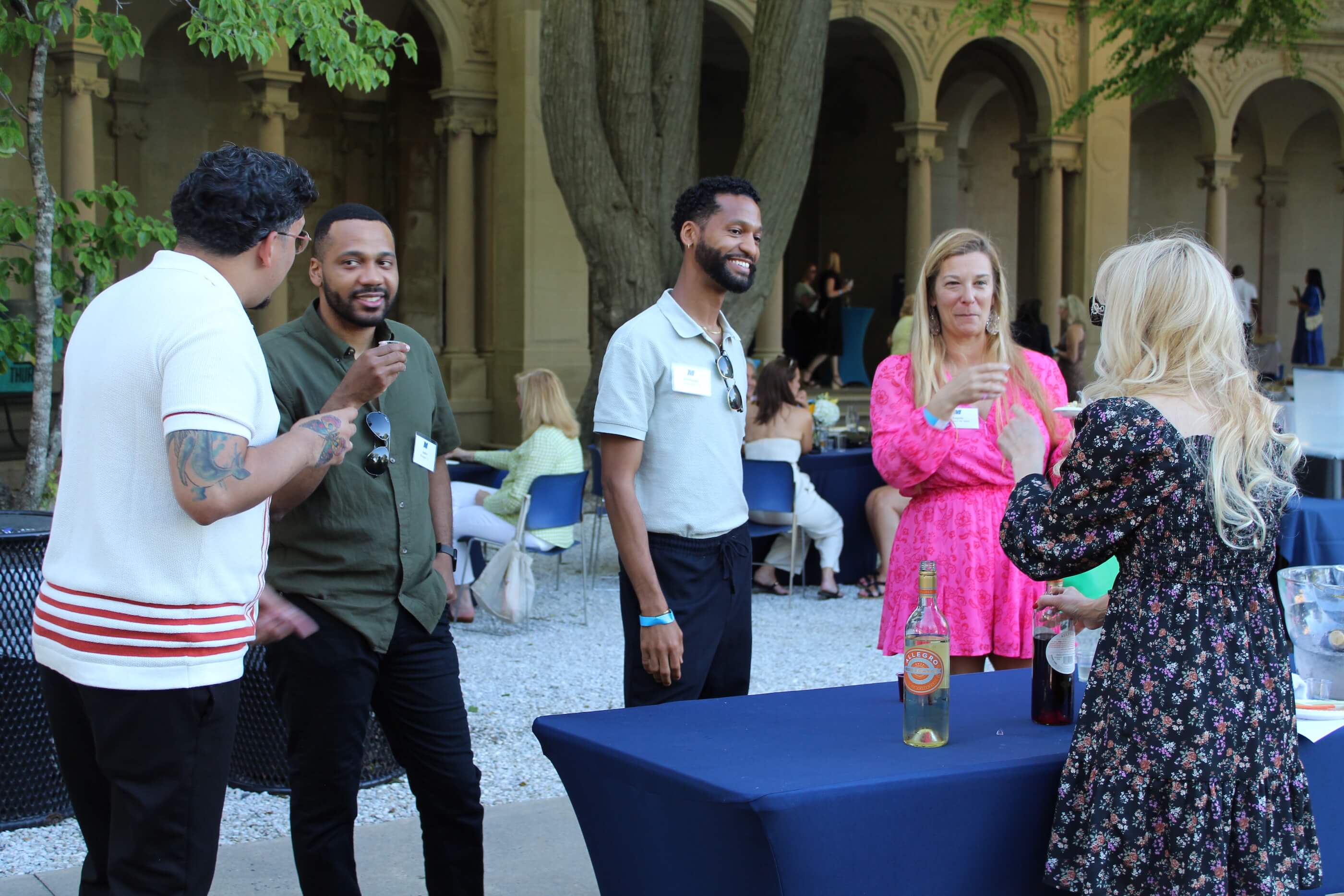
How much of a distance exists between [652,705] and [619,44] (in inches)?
240

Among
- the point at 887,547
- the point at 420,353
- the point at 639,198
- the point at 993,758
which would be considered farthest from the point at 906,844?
the point at 639,198

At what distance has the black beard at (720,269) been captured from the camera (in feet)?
9.98

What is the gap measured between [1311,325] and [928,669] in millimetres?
21276

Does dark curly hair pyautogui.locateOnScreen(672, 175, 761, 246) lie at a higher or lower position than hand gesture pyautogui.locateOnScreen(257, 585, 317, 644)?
higher

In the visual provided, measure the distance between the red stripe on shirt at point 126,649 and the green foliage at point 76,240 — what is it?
3.11 metres

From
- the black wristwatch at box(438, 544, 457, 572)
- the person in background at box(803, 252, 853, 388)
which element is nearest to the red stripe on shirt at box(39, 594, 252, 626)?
the black wristwatch at box(438, 544, 457, 572)

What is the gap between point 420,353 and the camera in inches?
121

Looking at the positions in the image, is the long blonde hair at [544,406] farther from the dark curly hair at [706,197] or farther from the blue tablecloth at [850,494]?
the dark curly hair at [706,197]

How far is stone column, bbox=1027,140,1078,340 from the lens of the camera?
1791 centimetres

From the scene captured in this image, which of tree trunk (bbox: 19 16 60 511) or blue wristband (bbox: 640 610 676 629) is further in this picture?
tree trunk (bbox: 19 16 60 511)

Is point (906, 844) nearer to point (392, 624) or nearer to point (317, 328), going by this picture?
point (392, 624)

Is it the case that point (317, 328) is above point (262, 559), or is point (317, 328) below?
above

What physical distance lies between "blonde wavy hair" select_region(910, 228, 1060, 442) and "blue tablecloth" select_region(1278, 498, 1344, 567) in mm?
2662

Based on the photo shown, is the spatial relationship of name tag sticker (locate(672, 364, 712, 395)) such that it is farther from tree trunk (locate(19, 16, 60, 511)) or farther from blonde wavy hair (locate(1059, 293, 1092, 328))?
blonde wavy hair (locate(1059, 293, 1092, 328))
